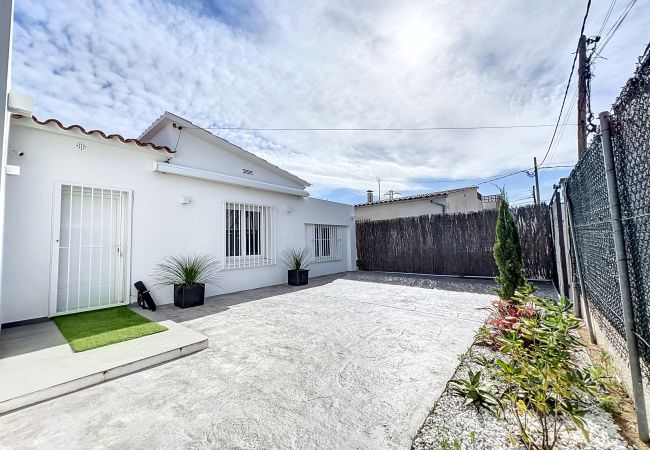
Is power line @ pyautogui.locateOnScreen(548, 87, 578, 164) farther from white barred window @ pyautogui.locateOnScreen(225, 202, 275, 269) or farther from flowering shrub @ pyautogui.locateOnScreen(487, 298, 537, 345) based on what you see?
white barred window @ pyautogui.locateOnScreen(225, 202, 275, 269)

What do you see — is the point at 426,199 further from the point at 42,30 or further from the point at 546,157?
the point at 42,30

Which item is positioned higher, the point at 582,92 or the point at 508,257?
the point at 582,92

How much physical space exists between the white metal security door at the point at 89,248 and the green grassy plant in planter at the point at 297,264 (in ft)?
15.4

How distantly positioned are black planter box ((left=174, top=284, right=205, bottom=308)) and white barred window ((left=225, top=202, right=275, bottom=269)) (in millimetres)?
1540

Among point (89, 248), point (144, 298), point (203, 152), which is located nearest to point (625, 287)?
point (144, 298)

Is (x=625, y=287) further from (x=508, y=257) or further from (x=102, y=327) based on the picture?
(x=102, y=327)

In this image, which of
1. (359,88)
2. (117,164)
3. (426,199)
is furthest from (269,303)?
(426,199)

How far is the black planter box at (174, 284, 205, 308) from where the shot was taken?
20.2ft

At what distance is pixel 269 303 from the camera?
6535 millimetres

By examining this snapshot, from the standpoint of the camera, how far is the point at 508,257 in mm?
4957

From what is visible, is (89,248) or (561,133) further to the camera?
(561,133)

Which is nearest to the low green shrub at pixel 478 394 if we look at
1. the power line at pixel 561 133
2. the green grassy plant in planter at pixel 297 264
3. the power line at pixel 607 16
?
the green grassy plant in planter at pixel 297 264

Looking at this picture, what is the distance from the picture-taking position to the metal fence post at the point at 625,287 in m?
1.89

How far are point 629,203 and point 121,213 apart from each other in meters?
8.09
